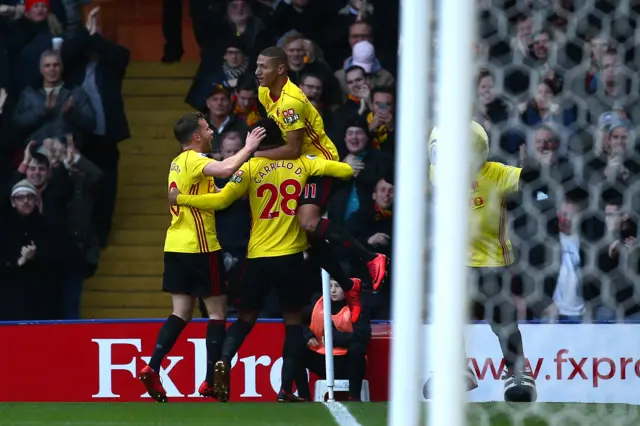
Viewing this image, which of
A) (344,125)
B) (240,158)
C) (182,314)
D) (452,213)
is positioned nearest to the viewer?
(452,213)

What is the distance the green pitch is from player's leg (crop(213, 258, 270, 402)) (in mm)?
560

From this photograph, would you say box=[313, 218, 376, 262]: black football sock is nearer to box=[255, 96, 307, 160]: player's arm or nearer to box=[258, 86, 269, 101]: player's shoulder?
box=[255, 96, 307, 160]: player's arm

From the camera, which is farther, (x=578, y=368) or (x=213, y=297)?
(x=578, y=368)

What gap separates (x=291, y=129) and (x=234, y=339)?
43.6 inches

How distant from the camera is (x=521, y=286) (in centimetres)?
671

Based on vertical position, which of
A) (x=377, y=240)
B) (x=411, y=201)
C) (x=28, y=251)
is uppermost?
(x=411, y=201)

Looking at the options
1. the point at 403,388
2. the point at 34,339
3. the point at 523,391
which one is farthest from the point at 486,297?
the point at 403,388

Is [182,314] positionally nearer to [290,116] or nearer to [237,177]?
[237,177]

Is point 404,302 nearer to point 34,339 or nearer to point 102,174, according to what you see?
point 34,339

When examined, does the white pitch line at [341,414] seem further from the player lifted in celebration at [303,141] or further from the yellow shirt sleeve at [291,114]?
the yellow shirt sleeve at [291,114]

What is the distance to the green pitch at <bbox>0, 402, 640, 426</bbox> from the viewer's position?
5.22 meters

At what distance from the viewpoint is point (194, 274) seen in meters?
6.61

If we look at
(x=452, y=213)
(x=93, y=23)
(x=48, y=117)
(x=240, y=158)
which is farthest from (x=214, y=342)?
(x=452, y=213)

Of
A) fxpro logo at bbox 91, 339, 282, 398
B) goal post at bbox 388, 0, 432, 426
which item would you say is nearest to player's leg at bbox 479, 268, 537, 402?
fxpro logo at bbox 91, 339, 282, 398
